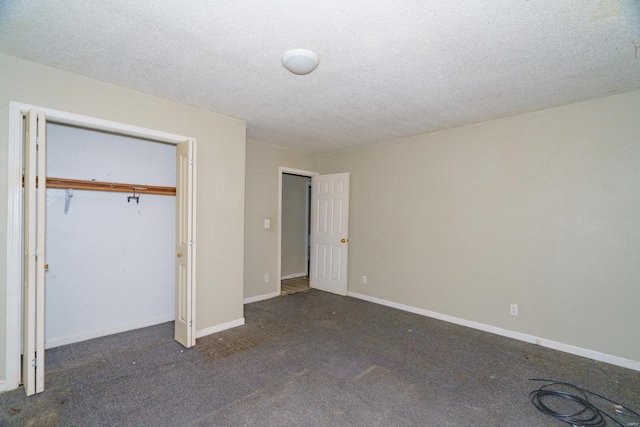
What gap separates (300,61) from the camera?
6.88 feet

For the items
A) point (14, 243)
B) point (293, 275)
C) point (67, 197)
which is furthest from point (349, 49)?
point (293, 275)

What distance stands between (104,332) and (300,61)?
3.45 m

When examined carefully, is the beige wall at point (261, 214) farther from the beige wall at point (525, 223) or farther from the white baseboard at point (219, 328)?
the beige wall at point (525, 223)

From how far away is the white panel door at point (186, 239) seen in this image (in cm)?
294

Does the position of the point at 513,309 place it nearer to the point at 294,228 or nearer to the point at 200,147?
the point at 200,147

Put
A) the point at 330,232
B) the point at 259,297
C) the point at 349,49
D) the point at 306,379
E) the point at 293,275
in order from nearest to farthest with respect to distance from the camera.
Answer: the point at 349,49 < the point at 306,379 < the point at 259,297 < the point at 330,232 < the point at 293,275

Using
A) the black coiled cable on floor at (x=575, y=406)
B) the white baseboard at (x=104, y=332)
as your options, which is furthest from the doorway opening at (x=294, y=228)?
the black coiled cable on floor at (x=575, y=406)

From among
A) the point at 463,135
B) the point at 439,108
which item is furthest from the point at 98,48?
the point at 463,135

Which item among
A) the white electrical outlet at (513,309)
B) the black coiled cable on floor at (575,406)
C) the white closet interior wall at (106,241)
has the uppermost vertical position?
the white closet interior wall at (106,241)

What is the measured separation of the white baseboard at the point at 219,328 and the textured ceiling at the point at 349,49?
2.45m

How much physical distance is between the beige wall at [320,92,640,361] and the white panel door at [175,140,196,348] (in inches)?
107

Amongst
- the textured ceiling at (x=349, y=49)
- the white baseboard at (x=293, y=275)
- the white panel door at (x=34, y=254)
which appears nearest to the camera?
the textured ceiling at (x=349, y=49)

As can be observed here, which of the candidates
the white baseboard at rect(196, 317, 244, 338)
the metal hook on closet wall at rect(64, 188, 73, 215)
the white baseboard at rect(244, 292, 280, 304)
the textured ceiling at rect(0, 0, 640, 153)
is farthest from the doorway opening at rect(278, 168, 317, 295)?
the metal hook on closet wall at rect(64, 188, 73, 215)

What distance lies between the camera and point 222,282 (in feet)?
11.3
